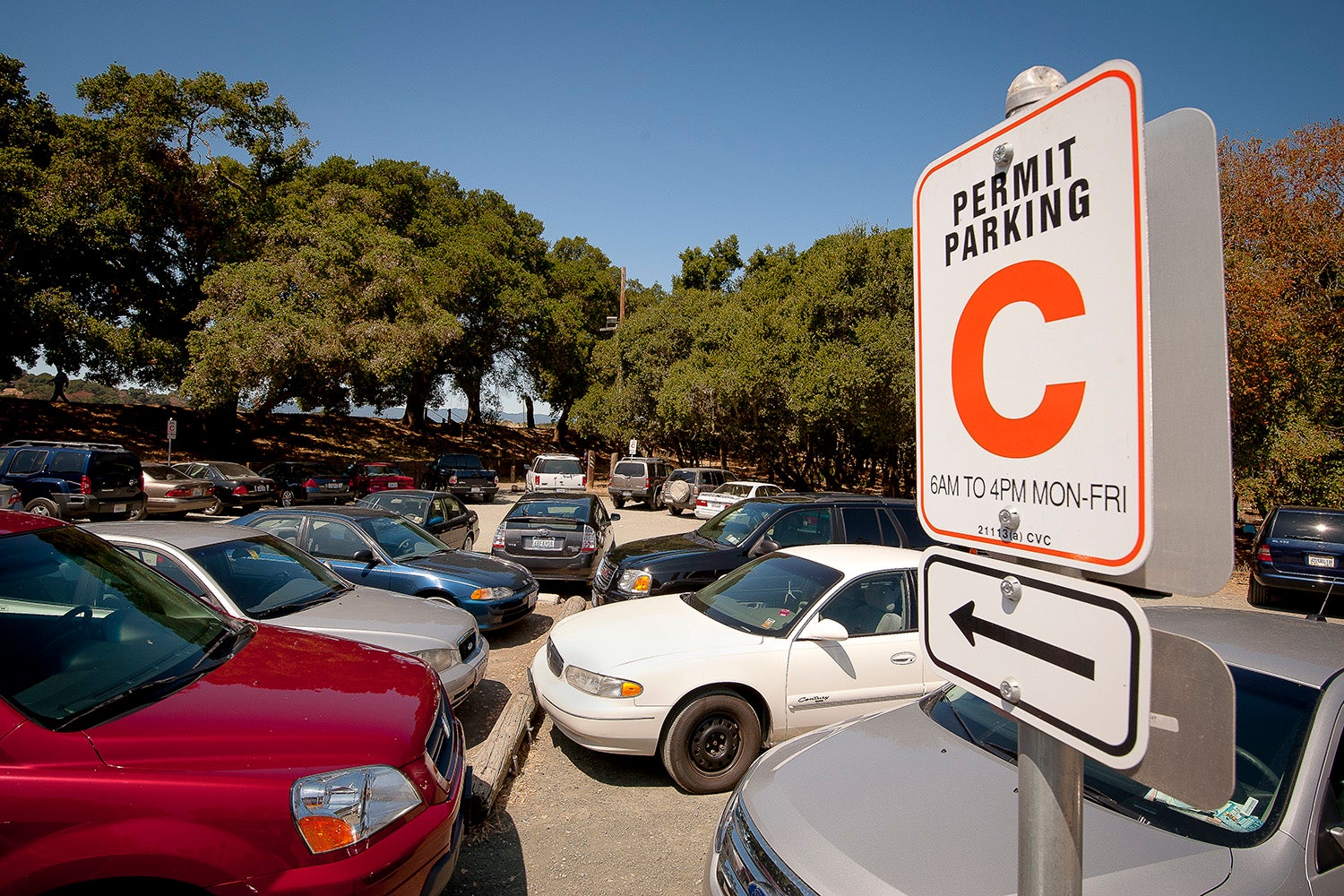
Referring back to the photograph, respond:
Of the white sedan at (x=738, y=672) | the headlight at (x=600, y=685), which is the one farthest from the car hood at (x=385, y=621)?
the headlight at (x=600, y=685)

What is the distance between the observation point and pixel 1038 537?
1.20 metres

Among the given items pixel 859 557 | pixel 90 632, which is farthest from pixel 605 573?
pixel 90 632

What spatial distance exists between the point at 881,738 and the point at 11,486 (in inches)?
751

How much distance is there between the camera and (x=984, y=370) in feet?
4.44

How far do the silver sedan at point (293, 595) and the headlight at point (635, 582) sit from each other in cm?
201

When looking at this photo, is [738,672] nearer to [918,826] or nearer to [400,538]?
[918,826]

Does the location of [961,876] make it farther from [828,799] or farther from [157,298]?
[157,298]

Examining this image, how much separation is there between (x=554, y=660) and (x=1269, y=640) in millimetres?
4194

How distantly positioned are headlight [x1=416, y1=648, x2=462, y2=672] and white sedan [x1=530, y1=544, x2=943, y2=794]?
1.98 feet

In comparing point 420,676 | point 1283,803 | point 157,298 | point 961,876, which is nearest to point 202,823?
point 420,676

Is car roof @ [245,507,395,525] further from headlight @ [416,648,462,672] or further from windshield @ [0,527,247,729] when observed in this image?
windshield @ [0,527,247,729]

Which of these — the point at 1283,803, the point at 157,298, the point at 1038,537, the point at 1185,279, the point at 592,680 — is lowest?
the point at 592,680

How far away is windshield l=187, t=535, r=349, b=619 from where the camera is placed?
18.0 feet

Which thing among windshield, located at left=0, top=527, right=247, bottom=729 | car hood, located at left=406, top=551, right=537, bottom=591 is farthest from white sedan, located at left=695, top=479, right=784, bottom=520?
windshield, located at left=0, top=527, right=247, bottom=729
